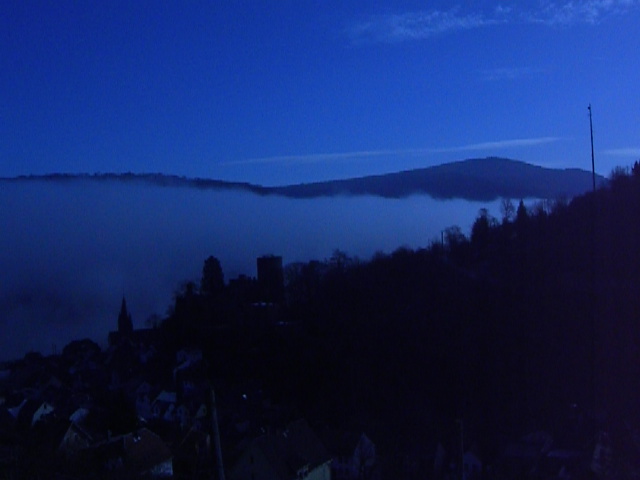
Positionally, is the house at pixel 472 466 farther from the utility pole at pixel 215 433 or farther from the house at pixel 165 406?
the utility pole at pixel 215 433

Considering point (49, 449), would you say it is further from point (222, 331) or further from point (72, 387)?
point (222, 331)

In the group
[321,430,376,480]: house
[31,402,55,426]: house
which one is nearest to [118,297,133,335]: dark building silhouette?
[31,402,55,426]: house

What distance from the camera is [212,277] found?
26.4 meters

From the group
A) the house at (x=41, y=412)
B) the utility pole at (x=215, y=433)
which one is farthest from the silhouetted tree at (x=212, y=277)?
the utility pole at (x=215, y=433)

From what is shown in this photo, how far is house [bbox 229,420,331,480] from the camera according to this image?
9.13 metres

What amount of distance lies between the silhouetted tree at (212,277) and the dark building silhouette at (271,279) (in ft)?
4.29

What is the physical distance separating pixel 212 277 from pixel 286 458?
16991 millimetres

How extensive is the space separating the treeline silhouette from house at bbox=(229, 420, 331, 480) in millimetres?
2513

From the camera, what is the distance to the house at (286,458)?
30.0 ft

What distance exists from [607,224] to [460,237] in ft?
29.2

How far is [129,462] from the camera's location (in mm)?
8180

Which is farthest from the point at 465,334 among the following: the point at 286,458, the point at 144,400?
the point at 286,458

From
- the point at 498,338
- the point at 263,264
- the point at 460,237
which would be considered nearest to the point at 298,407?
the point at 498,338

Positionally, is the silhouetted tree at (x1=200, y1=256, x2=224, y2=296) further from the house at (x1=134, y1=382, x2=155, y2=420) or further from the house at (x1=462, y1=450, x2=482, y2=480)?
the house at (x1=462, y1=450, x2=482, y2=480)
